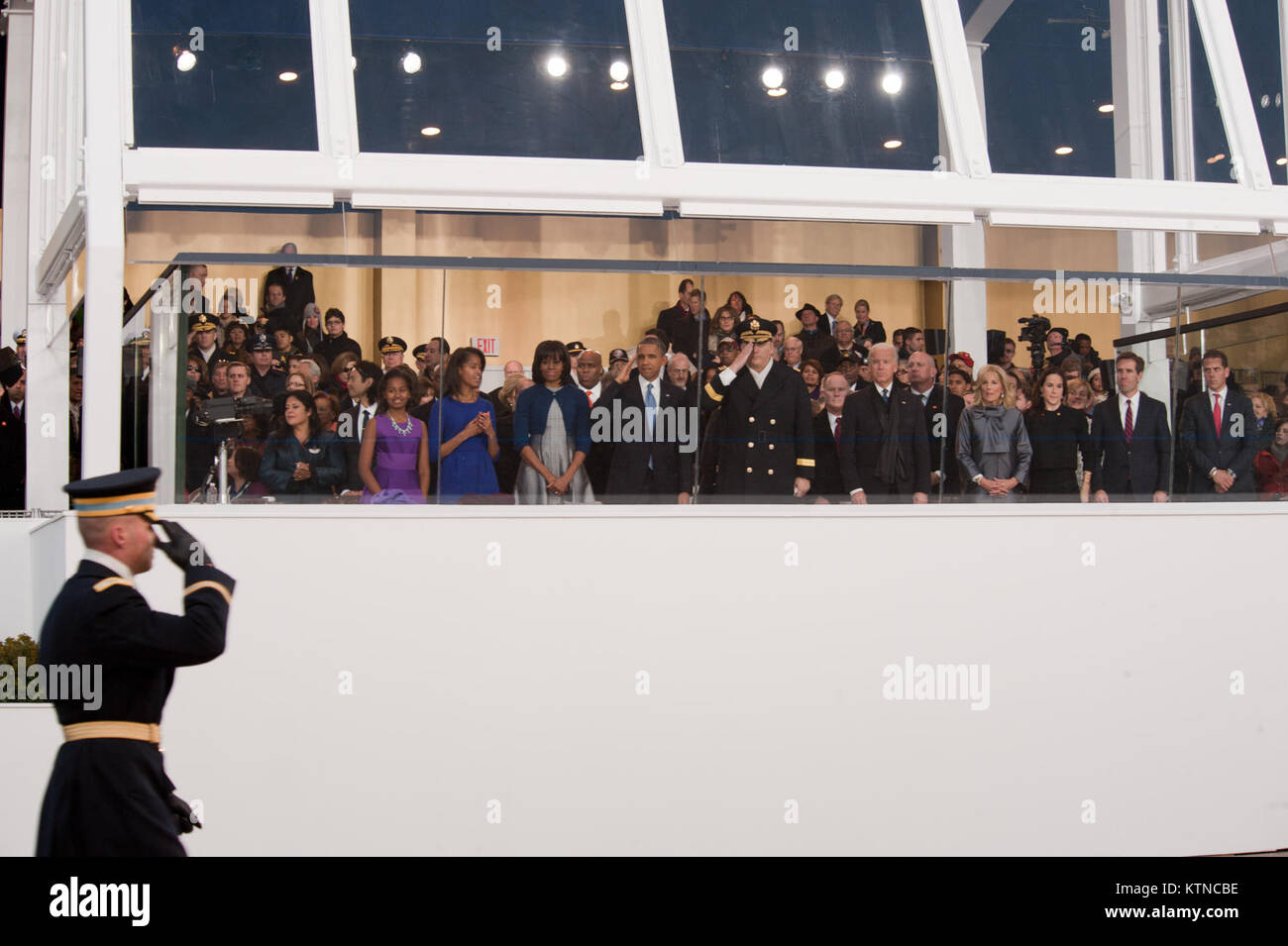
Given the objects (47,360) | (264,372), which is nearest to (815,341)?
(264,372)

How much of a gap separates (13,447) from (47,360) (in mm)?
904

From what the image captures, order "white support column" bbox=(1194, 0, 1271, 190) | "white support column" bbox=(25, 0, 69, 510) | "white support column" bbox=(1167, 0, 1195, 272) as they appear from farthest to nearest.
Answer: "white support column" bbox=(25, 0, 69, 510)
"white support column" bbox=(1167, 0, 1195, 272)
"white support column" bbox=(1194, 0, 1271, 190)

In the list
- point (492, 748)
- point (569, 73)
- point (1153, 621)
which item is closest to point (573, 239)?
point (569, 73)

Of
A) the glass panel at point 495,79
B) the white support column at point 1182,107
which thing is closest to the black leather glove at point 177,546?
the glass panel at point 495,79

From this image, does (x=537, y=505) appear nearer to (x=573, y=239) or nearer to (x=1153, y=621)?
(x=573, y=239)

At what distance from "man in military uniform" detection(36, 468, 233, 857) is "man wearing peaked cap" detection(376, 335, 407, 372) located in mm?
1621

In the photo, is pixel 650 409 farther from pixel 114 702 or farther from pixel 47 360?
pixel 47 360

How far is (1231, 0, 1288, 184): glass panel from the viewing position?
599cm

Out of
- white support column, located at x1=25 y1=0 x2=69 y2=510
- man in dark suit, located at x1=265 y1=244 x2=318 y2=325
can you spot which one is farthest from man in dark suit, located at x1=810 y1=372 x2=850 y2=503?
white support column, located at x1=25 y1=0 x2=69 y2=510

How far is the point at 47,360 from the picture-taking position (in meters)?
7.18

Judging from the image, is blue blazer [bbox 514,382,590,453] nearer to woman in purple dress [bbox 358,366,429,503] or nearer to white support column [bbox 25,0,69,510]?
woman in purple dress [bbox 358,366,429,503]

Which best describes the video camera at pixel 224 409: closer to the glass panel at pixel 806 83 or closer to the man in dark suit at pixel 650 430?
the man in dark suit at pixel 650 430

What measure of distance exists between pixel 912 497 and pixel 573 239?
1710 mm
